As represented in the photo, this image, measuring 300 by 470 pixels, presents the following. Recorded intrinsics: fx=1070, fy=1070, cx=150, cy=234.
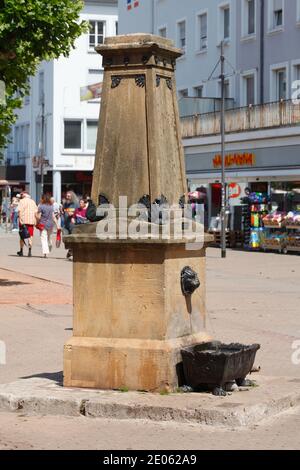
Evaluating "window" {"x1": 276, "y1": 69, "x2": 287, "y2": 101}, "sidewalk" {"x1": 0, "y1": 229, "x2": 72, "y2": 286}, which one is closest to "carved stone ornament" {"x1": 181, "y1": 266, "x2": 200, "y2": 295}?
"sidewalk" {"x1": 0, "y1": 229, "x2": 72, "y2": 286}

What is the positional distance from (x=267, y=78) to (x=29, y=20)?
2115 centimetres

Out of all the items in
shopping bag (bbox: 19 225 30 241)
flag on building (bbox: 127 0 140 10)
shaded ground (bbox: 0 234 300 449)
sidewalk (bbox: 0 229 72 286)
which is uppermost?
flag on building (bbox: 127 0 140 10)

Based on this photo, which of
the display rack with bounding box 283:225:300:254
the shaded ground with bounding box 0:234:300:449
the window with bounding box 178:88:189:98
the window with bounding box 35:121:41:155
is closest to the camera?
the shaded ground with bounding box 0:234:300:449

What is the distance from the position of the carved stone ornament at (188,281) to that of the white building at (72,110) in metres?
55.9

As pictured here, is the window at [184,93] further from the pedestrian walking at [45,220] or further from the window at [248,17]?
the pedestrian walking at [45,220]

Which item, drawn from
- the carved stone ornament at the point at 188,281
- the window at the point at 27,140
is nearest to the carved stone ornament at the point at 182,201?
the carved stone ornament at the point at 188,281

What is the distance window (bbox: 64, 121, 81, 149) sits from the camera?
65000 mm

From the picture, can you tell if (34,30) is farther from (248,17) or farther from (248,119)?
(248,17)

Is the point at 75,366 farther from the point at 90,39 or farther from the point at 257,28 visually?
the point at 90,39

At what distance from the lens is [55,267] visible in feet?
82.6

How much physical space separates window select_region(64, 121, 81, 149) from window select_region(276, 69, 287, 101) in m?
29.0

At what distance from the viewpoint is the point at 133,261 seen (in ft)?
27.1

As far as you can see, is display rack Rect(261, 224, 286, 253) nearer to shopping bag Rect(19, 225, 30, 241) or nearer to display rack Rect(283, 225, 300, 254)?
display rack Rect(283, 225, 300, 254)
